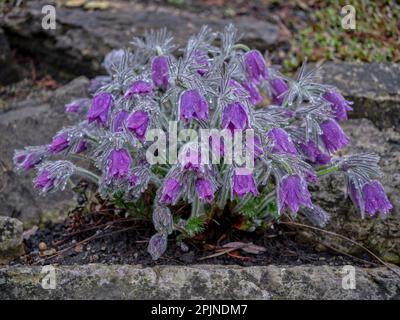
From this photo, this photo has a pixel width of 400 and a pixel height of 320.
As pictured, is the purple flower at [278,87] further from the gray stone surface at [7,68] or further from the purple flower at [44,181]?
the gray stone surface at [7,68]

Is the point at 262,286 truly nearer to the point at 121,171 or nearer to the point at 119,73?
the point at 121,171

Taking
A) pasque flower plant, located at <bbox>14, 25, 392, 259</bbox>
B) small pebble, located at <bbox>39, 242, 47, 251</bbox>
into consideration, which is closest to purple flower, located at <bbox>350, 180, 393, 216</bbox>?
pasque flower plant, located at <bbox>14, 25, 392, 259</bbox>

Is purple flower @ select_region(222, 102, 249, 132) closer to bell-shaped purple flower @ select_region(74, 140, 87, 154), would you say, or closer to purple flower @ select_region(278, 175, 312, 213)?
purple flower @ select_region(278, 175, 312, 213)

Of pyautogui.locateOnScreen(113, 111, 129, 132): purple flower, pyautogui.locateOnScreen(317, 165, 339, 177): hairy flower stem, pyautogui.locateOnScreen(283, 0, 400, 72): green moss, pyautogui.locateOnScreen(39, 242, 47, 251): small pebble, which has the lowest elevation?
pyautogui.locateOnScreen(39, 242, 47, 251): small pebble

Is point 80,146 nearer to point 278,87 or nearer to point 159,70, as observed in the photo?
point 159,70

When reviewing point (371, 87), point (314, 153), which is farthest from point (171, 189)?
point (371, 87)

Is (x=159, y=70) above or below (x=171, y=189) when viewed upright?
above

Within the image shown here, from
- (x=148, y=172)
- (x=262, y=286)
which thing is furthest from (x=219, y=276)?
(x=148, y=172)
